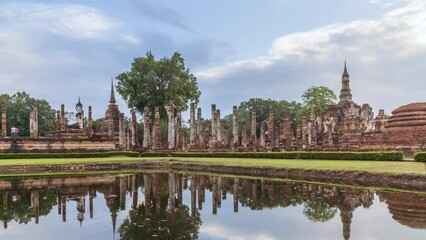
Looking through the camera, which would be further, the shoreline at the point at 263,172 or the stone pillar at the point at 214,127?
the stone pillar at the point at 214,127

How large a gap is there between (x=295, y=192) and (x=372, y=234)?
6591mm

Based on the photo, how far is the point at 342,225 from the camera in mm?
9680

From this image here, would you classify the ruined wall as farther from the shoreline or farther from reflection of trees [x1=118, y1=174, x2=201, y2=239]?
reflection of trees [x1=118, y1=174, x2=201, y2=239]

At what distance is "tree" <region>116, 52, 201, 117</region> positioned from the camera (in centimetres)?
5425

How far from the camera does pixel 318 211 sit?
11.4 m

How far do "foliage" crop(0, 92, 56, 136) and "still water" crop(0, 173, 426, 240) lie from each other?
54994 millimetres

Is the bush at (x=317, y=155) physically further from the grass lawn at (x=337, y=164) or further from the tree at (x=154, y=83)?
the tree at (x=154, y=83)

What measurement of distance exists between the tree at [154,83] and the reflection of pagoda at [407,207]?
41809mm

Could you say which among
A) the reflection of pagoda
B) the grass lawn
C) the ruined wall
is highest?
the ruined wall

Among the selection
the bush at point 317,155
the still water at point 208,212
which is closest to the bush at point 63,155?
the bush at point 317,155

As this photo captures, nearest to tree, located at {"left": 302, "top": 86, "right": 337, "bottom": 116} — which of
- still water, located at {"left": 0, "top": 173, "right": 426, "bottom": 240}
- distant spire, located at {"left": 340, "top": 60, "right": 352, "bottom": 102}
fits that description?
distant spire, located at {"left": 340, "top": 60, "right": 352, "bottom": 102}

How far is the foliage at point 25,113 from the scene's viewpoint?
67.6 m

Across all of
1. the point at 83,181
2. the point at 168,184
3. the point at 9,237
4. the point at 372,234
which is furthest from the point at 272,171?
the point at 9,237

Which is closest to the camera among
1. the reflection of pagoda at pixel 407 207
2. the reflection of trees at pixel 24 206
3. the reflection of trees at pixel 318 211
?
the reflection of pagoda at pixel 407 207
